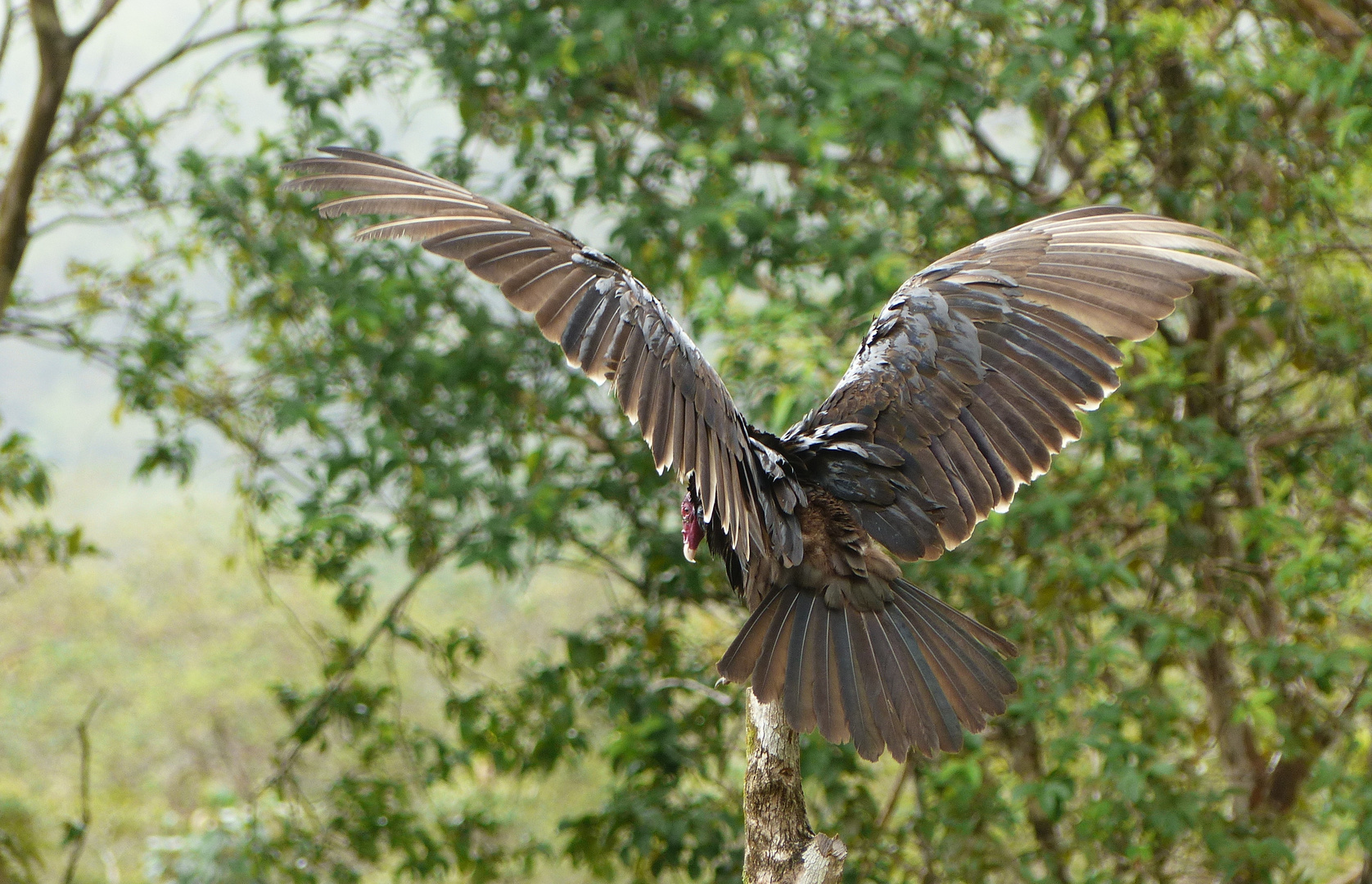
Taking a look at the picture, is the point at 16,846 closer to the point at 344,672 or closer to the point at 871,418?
the point at 344,672

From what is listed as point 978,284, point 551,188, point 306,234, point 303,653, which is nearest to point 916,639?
point 978,284

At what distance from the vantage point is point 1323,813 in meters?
3.58

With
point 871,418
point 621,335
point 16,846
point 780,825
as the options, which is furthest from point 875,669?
point 16,846

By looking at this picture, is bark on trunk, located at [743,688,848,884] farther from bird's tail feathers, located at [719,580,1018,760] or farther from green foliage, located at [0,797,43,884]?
green foliage, located at [0,797,43,884]

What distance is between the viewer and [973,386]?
263 cm

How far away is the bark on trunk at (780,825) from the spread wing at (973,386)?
0.59 metres

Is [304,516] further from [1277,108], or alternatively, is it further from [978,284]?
[1277,108]

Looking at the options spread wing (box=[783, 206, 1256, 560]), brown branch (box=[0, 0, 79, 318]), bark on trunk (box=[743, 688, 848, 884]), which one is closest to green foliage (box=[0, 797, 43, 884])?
brown branch (box=[0, 0, 79, 318])

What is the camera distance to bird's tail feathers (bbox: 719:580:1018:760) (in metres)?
2.04

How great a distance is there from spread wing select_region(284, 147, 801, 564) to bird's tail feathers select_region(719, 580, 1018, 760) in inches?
6.0

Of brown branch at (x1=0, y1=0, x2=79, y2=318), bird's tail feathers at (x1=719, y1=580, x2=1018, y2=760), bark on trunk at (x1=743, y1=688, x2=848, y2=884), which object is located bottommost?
bark on trunk at (x1=743, y1=688, x2=848, y2=884)

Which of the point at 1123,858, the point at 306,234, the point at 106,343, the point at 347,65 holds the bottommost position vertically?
the point at 1123,858

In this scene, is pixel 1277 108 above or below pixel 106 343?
above

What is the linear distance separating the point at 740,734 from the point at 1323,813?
209 cm
